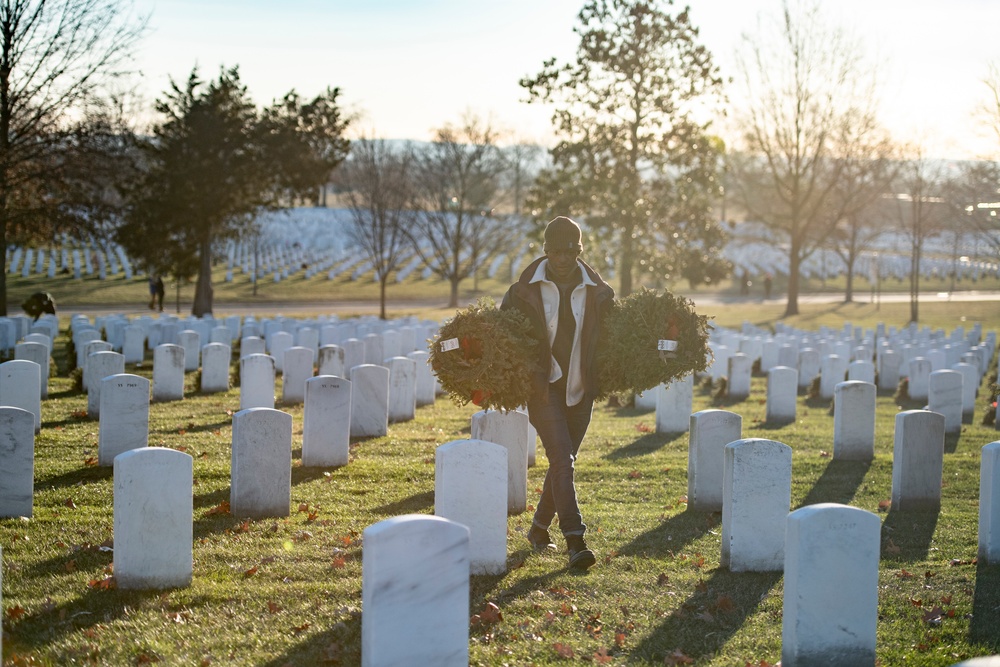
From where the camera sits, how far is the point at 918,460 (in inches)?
340

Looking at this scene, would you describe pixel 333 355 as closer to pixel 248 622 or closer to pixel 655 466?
pixel 655 466

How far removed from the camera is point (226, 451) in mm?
10625

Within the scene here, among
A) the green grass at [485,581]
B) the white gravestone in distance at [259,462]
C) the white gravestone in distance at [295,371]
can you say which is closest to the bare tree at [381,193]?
the white gravestone in distance at [295,371]

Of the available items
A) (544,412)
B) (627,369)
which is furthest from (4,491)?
(627,369)

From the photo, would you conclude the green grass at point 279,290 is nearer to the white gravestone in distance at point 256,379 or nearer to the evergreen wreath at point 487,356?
the white gravestone in distance at point 256,379

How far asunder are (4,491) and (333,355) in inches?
300

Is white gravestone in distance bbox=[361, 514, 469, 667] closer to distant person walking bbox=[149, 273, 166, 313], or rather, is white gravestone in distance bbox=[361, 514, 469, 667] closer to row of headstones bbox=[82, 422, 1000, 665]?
row of headstones bbox=[82, 422, 1000, 665]

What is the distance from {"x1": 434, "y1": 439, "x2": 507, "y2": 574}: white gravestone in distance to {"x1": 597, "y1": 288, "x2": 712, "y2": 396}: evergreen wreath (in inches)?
41.7

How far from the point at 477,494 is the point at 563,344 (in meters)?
1.18

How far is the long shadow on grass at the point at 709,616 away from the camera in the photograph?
531cm

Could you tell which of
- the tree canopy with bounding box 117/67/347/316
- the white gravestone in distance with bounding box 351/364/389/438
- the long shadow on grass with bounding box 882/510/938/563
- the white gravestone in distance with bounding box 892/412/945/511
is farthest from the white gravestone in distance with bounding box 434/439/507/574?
the tree canopy with bounding box 117/67/347/316

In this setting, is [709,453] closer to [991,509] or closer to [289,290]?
[991,509]

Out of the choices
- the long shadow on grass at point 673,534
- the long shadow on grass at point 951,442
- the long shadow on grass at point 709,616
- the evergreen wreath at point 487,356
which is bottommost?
the long shadow on grass at point 951,442

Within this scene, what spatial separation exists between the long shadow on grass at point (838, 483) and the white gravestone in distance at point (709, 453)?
3.13 feet
